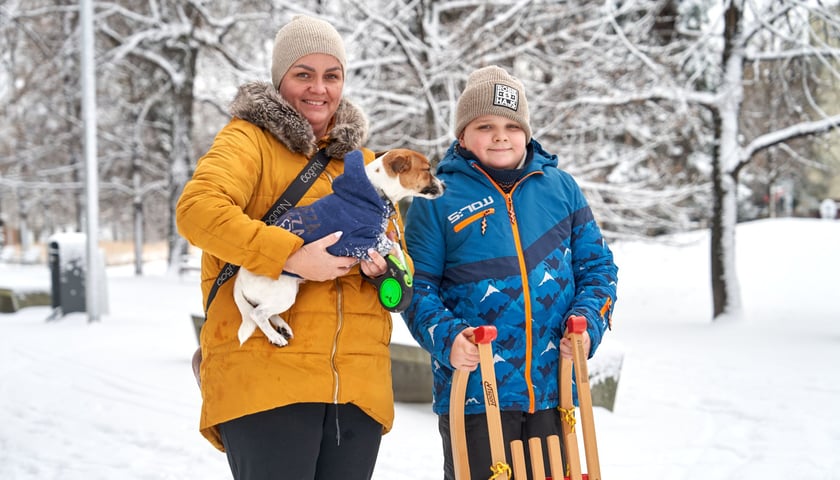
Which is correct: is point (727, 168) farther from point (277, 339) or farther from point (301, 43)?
point (277, 339)

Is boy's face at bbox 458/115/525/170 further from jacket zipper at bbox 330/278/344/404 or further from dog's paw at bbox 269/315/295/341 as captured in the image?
dog's paw at bbox 269/315/295/341

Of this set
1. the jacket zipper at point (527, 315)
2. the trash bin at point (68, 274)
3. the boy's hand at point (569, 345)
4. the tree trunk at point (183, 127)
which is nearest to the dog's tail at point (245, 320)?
the jacket zipper at point (527, 315)

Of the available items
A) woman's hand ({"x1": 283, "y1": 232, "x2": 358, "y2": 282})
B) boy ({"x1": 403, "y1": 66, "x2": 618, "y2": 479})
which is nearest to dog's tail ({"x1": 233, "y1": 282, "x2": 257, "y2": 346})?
woman's hand ({"x1": 283, "y1": 232, "x2": 358, "y2": 282})

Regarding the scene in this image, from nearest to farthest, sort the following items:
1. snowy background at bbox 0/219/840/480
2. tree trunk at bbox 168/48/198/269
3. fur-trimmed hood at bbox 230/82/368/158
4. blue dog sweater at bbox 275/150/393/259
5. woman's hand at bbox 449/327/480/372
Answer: blue dog sweater at bbox 275/150/393/259
fur-trimmed hood at bbox 230/82/368/158
woman's hand at bbox 449/327/480/372
snowy background at bbox 0/219/840/480
tree trunk at bbox 168/48/198/269

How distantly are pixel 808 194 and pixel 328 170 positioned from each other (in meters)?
37.5

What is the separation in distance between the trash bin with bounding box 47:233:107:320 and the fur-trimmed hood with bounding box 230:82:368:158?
30.6 feet

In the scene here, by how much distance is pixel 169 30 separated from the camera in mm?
14773

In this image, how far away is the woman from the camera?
6.14 ft

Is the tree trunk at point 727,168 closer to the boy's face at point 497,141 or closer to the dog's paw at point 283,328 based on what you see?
the boy's face at point 497,141

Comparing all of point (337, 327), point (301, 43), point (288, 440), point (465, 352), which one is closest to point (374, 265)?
point (337, 327)

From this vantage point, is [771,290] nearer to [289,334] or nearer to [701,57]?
[701,57]

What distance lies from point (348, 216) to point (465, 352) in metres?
0.60

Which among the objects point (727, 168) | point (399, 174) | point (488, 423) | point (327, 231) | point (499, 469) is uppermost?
point (727, 168)

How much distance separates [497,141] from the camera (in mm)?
2572
